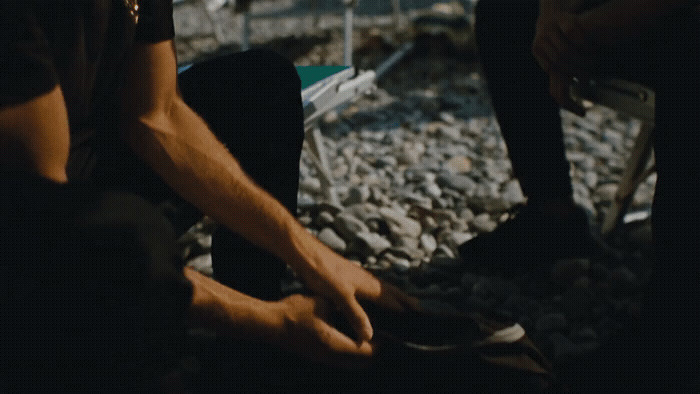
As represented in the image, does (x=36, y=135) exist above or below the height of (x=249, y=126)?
above

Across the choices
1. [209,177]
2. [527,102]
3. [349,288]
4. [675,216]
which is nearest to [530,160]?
[527,102]

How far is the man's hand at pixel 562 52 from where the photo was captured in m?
2.13

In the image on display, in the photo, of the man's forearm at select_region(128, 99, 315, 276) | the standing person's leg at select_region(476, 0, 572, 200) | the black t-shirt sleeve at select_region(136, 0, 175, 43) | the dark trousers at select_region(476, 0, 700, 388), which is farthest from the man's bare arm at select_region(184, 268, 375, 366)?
the standing person's leg at select_region(476, 0, 572, 200)

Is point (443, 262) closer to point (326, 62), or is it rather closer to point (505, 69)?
point (505, 69)

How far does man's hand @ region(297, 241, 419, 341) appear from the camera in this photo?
1.41 metres

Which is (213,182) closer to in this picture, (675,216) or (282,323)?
(282,323)

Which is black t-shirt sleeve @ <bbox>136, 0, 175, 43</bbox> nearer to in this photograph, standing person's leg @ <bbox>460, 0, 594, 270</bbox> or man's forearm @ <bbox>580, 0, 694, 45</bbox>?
man's forearm @ <bbox>580, 0, 694, 45</bbox>

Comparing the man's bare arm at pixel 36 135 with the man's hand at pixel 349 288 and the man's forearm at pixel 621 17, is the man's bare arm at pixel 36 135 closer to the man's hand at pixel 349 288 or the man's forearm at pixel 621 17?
the man's hand at pixel 349 288

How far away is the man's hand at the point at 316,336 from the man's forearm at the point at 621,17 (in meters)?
1.17

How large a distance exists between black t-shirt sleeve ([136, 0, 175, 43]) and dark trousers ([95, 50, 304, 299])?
27cm

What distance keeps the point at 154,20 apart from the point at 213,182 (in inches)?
14.1

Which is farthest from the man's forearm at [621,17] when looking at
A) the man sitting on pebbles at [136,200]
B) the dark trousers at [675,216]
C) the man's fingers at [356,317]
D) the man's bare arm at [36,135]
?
the man's bare arm at [36,135]

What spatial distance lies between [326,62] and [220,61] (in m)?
3.60

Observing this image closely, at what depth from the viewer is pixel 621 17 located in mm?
1991
